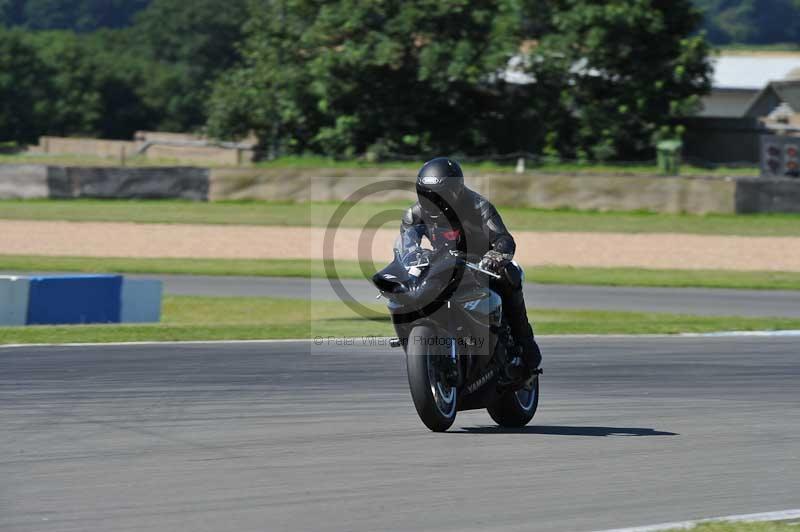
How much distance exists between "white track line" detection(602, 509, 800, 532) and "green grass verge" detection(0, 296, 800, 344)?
25.7ft

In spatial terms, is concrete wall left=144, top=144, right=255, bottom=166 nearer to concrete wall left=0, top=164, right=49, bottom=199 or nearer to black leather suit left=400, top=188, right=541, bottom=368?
concrete wall left=0, top=164, right=49, bottom=199

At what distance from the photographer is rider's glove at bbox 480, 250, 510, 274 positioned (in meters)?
7.35

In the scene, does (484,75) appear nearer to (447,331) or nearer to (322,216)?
(322,216)

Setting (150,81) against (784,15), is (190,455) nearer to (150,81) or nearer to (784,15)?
(150,81)

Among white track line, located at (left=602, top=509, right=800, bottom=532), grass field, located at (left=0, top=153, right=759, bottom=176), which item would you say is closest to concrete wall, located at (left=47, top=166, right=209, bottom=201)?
grass field, located at (left=0, top=153, right=759, bottom=176)

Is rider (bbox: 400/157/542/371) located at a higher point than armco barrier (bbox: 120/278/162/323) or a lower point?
higher

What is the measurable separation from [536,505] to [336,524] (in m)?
0.98

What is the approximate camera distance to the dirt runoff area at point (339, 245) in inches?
957

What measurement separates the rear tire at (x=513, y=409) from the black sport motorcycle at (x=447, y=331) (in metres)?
0.09

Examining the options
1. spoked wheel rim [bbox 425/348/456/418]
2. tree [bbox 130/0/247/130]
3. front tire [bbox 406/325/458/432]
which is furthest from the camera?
tree [bbox 130/0/247/130]

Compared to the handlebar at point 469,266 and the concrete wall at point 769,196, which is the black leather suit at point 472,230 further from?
the concrete wall at point 769,196

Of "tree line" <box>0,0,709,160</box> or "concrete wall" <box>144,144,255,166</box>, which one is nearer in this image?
"tree line" <box>0,0,709,160</box>

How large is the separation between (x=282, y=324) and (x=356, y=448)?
25.0ft

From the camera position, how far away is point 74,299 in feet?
50.3
